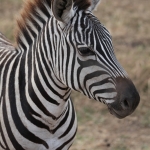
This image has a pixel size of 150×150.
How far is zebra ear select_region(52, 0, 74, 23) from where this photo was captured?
434 cm

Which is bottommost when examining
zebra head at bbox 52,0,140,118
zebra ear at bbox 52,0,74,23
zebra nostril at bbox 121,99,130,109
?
zebra nostril at bbox 121,99,130,109

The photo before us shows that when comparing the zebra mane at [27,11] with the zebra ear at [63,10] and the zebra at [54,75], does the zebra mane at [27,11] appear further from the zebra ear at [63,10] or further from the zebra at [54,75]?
the zebra ear at [63,10]

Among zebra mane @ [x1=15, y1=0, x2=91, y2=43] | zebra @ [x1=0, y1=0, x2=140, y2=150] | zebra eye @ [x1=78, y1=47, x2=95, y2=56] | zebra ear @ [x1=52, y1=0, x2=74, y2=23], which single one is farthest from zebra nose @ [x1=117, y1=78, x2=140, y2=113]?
zebra mane @ [x1=15, y1=0, x2=91, y2=43]

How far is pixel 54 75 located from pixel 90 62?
1.39 ft

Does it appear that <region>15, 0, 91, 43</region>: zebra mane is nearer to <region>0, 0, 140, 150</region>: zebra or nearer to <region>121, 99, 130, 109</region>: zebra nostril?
<region>0, 0, 140, 150</region>: zebra

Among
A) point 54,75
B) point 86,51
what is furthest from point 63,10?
point 54,75

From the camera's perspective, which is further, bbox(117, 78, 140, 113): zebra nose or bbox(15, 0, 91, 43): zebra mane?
bbox(15, 0, 91, 43): zebra mane

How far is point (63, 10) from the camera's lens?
4.38 m

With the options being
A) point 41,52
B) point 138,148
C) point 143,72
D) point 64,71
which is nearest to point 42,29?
point 41,52

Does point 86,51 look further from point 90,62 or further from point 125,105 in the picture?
point 125,105

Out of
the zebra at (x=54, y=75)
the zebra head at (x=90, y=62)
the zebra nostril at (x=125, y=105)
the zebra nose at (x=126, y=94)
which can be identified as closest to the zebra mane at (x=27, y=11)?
the zebra at (x=54, y=75)

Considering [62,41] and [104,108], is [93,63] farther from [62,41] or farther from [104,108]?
[104,108]

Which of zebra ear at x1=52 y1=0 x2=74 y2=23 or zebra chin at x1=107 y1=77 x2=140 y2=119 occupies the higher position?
zebra ear at x1=52 y1=0 x2=74 y2=23

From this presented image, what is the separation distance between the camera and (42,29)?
15.6 ft
